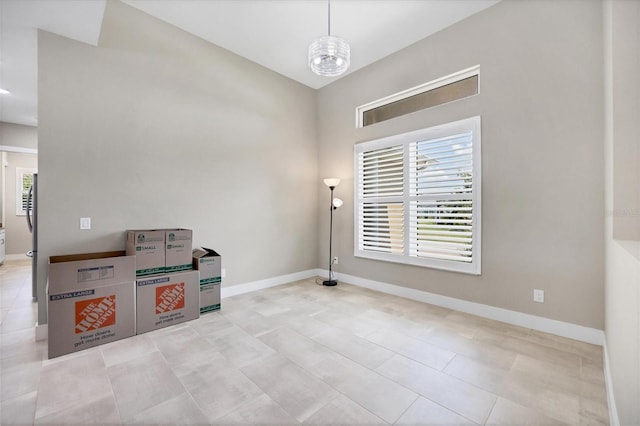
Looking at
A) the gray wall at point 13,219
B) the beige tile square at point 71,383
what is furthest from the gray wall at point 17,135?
the beige tile square at point 71,383

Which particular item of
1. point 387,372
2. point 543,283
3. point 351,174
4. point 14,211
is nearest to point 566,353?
point 543,283

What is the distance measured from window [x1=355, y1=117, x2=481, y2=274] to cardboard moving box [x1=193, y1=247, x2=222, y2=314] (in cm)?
215

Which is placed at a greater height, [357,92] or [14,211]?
[357,92]

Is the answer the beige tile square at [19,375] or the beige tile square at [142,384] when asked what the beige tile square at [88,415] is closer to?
the beige tile square at [142,384]

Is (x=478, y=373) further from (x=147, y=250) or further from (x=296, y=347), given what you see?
(x=147, y=250)

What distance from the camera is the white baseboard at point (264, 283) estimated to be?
12.5ft

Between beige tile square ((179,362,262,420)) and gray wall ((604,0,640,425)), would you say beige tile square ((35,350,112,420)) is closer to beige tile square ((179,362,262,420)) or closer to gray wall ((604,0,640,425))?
beige tile square ((179,362,262,420))

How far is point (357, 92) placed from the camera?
4379 millimetres

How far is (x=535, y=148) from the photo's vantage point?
8.94 feet

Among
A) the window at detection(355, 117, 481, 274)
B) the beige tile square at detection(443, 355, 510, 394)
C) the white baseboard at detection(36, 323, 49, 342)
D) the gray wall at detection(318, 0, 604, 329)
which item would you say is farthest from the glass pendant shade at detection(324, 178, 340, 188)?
the white baseboard at detection(36, 323, 49, 342)

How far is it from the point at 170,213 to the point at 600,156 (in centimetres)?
441

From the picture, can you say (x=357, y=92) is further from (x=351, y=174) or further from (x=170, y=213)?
(x=170, y=213)

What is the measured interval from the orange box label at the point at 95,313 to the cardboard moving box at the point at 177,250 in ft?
1.80

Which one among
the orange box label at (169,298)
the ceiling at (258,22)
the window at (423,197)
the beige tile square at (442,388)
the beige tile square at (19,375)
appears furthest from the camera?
the window at (423,197)
